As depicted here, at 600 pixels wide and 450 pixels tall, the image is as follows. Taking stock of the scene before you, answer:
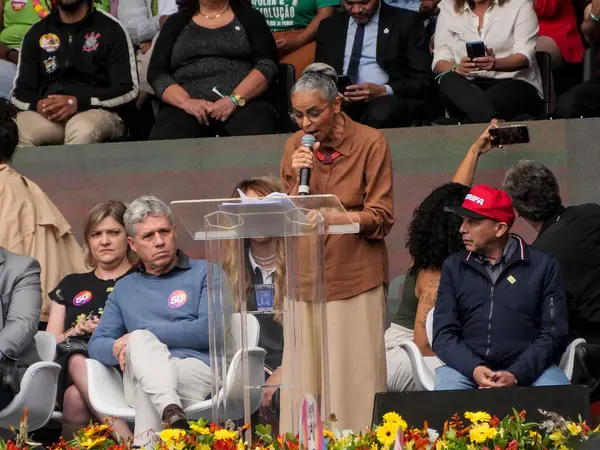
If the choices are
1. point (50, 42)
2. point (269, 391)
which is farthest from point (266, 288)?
point (50, 42)

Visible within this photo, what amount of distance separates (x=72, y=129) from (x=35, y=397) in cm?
236

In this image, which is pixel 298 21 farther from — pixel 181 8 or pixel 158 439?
pixel 158 439

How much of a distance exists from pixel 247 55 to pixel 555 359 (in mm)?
2771

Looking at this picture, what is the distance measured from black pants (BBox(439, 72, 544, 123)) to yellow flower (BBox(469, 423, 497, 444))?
3.46 metres

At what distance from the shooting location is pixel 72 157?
740 cm

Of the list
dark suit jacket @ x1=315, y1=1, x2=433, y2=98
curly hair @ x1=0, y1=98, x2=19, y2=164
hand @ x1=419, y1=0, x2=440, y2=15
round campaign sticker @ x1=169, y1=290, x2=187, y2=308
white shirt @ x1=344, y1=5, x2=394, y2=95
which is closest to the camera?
round campaign sticker @ x1=169, y1=290, x2=187, y2=308

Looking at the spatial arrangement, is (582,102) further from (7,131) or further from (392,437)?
(392,437)

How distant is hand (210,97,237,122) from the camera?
7242mm

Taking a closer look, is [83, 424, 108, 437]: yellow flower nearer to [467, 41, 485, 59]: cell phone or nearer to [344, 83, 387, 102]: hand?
[344, 83, 387, 102]: hand

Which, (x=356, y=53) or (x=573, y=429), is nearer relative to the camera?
(x=573, y=429)

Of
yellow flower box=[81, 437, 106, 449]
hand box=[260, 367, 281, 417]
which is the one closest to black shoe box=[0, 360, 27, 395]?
yellow flower box=[81, 437, 106, 449]

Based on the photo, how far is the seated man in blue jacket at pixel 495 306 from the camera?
5238 millimetres

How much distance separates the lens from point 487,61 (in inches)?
282

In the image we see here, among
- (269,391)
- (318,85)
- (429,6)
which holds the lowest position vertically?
(269,391)
